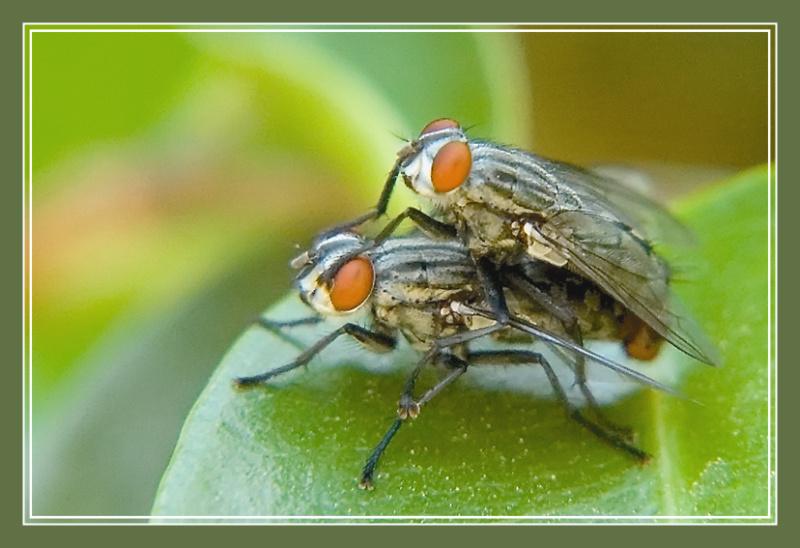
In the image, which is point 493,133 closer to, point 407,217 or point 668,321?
point 407,217

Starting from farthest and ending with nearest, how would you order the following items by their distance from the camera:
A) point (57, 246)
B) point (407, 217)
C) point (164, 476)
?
1. point (57, 246)
2. point (407, 217)
3. point (164, 476)

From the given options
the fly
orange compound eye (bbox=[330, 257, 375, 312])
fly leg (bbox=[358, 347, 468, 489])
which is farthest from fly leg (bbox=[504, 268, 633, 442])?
orange compound eye (bbox=[330, 257, 375, 312])

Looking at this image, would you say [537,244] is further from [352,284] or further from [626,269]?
[352,284]

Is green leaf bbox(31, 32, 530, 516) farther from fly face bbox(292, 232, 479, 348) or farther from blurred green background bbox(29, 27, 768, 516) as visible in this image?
fly face bbox(292, 232, 479, 348)

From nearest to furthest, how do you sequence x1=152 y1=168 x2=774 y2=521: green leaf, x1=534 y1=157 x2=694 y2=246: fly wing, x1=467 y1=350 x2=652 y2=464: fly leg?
x1=152 y1=168 x2=774 y2=521: green leaf → x1=467 y1=350 x2=652 y2=464: fly leg → x1=534 y1=157 x2=694 y2=246: fly wing

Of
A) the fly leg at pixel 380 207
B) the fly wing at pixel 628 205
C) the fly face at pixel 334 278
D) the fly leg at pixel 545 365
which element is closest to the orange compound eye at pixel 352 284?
the fly face at pixel 334 278

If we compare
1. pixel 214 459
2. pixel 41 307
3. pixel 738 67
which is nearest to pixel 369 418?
pixel 214 459

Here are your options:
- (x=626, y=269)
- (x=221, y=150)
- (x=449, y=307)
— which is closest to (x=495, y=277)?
(x=449, y=307)
